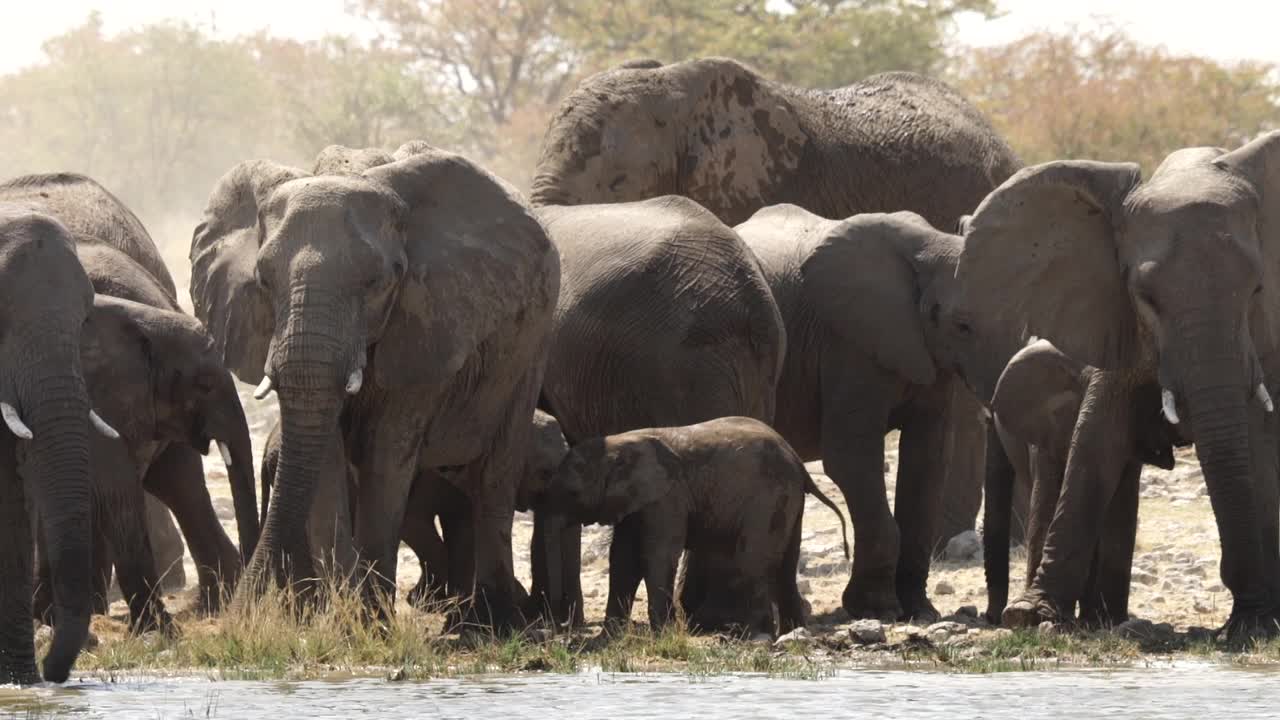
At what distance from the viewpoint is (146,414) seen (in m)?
10.6

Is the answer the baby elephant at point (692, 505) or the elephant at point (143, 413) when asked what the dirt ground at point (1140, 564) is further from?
the elephant at point (143, 413)

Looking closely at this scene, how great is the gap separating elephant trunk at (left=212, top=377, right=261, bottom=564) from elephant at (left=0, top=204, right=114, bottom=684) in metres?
2.75

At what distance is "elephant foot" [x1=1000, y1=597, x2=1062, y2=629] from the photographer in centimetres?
956

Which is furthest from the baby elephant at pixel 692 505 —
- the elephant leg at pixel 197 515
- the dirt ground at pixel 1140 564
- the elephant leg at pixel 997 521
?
the elephant leg at pixel 197 515

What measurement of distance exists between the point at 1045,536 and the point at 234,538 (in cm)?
646

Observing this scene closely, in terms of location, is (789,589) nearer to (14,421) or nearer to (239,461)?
(239,461)

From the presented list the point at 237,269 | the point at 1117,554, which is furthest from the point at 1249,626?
the point at 237,269

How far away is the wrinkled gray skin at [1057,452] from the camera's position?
385 inches

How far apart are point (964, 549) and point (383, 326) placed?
16.7 feet

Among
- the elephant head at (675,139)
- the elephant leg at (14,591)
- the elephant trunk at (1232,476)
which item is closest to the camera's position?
the elephant leg at (14,591)

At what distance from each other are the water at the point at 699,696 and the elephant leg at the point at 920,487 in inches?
107

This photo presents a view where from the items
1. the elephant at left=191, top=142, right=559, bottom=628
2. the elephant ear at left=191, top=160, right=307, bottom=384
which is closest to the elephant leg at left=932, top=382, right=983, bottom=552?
the elephant at left=191, top=142, right=559, bottom=628

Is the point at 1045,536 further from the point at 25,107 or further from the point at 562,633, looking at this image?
the point at 25,107

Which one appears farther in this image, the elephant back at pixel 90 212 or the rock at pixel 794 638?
the elephant back at pixel 90 212
